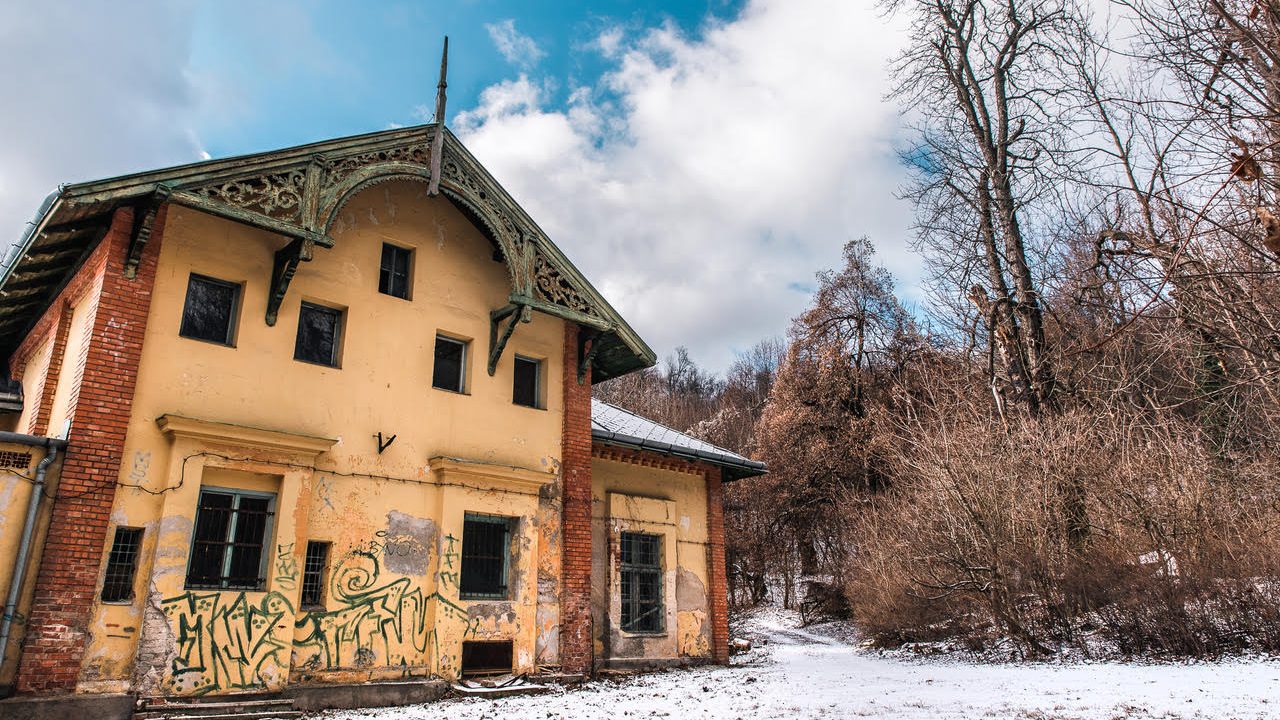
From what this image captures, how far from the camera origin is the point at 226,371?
10633 mm

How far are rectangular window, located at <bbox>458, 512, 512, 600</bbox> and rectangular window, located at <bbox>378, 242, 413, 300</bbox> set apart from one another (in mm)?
3798

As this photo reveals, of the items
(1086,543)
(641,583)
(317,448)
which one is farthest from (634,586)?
(1086,543)

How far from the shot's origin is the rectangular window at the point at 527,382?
1391 cm

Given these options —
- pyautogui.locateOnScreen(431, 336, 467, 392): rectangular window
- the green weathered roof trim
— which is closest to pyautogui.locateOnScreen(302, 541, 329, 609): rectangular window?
pyautogui.locateOnScreen(431, 336, 467, 392): rectangular window

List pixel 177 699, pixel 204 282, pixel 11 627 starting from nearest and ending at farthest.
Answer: pixel 11 627 < pixel 177 699 < pixel 204 282

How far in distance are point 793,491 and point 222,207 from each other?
2255cm

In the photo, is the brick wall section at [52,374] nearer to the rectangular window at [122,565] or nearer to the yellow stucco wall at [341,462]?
the yellow stucco wall at [341,462]

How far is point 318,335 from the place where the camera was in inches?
467

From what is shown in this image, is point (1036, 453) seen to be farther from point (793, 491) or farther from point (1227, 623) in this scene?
point (793, 491)

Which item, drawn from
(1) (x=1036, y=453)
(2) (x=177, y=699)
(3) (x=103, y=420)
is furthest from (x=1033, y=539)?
(3) (x=103, y=420)

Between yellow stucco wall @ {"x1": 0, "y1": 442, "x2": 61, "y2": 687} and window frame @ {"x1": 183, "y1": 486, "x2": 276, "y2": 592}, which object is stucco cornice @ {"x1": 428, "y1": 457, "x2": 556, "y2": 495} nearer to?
window frame @ {"x1": 183, "y1": 486, "x2": 276, "y2": 592}

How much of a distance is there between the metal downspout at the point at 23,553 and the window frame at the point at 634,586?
858 cm

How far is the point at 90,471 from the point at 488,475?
523cm

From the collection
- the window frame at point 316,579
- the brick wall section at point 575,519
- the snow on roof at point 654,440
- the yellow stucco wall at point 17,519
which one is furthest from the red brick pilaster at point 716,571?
the yellow stucco wall at point 17,519
